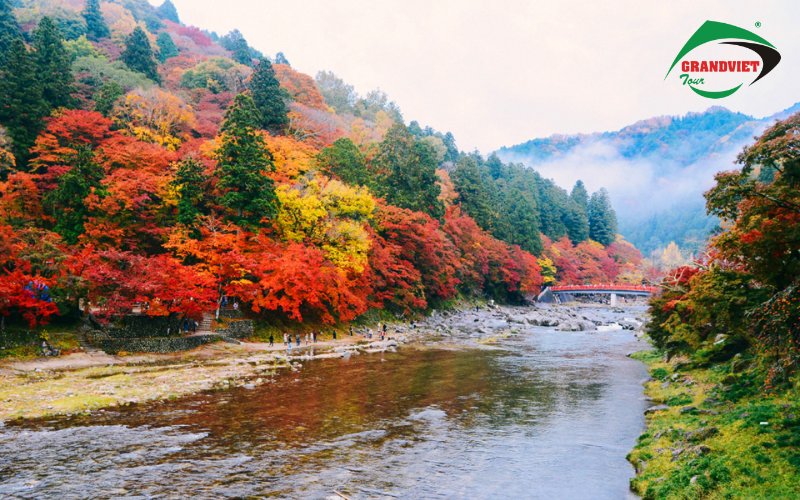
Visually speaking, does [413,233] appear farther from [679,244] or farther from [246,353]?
[679,244]

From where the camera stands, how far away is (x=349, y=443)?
15180mm

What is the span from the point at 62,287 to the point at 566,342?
3764cm

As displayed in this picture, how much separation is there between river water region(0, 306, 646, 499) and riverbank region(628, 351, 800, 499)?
0.90 m

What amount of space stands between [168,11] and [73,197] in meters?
141

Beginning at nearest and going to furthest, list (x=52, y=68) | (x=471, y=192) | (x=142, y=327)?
1. (x=142, y=327)
2. (x=52, y=68)
3. (x=471, y=192)

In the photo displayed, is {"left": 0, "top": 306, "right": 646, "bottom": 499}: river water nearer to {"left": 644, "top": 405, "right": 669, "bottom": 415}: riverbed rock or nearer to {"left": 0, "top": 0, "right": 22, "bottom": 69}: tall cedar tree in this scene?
{"left": 644, "top": 405, "right": 669, "bottom": 415}: riverbed rock

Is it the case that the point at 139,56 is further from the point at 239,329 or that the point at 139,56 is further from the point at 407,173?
the point at 239,329

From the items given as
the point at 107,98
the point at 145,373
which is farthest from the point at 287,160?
the point at 145,373

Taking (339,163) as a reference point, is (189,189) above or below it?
below

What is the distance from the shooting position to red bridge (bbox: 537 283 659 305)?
268 ft

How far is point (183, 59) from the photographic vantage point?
88188 millimetres

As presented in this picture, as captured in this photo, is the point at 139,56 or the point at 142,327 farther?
the point at 139,56

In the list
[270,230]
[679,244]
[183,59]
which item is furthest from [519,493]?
[679,244]

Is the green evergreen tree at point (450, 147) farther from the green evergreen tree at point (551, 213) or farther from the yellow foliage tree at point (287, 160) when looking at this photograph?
the yellow foliage tree at point (287, 160)
